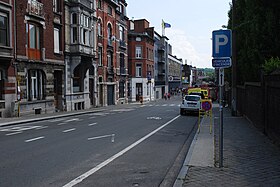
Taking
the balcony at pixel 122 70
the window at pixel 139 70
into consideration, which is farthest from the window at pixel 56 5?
the window at pixel 139 70

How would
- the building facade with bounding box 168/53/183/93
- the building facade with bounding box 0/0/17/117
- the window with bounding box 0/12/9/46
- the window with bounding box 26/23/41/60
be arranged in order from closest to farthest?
the building facade with bounding box 0/0/17/117 → the window with bounding box 0/12/9/46 → the window with bounding box 26/23/41/60 → the building facade with bounding box 168/53/183/93

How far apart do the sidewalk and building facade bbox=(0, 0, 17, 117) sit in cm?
1594

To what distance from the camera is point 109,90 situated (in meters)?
45.0

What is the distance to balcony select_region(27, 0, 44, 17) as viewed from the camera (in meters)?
25.6

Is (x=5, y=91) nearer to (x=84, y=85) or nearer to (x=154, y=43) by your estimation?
(x=84, y=85)

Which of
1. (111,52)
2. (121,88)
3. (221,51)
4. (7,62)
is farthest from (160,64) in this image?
(221,51)

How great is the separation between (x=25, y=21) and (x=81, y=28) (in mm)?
8162

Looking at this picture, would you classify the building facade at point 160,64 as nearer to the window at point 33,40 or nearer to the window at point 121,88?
the window at point 121,88

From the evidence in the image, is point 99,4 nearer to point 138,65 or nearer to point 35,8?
point 35,8

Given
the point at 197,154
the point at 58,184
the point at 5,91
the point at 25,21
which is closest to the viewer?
the point at 58,184

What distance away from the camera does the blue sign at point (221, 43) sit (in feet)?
24.8

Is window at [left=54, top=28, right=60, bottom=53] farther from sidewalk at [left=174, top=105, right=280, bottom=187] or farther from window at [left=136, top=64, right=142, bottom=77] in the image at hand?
window at [left=136, top=64, right=142, bottom=77]

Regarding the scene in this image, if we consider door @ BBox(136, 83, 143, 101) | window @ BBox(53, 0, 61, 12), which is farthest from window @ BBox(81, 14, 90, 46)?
door @ BBox(136, 83, 143, 101)

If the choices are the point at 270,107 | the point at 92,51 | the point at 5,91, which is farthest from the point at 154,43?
the point at 270,107
